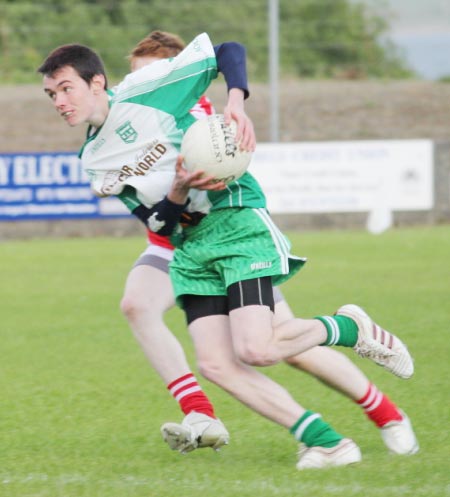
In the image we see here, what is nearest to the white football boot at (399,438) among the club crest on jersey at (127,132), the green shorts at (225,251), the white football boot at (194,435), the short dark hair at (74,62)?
the white football boot at (194,435)

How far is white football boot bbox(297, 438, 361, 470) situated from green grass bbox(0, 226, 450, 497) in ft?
0.19

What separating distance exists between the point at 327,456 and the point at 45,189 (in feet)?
39.6

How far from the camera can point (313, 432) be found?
4703mm

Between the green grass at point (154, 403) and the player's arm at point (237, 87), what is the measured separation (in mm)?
1306

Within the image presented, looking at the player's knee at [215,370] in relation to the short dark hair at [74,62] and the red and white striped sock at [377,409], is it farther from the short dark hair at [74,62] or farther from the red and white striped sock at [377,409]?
the short dark hair at [74,62]

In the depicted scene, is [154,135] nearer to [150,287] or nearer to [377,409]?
[150,287]

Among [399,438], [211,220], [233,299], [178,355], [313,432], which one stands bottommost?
[399,438]

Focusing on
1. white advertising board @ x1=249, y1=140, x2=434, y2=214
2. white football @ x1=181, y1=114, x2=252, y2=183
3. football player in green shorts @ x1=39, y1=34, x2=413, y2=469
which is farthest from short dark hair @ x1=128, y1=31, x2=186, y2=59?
white advertising board @ x1=249, y1=140, x2=434, y2=214


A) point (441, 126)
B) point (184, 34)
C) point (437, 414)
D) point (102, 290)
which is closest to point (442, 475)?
point (437, 414)

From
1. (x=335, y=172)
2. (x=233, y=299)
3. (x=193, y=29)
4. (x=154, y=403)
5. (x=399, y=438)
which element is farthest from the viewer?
(x=193, y=29)

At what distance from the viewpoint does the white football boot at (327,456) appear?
4.69 meters

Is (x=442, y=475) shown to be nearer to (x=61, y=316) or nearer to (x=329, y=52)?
(x=61, y=316)

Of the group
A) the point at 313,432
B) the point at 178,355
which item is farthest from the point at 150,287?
the point at 313,432

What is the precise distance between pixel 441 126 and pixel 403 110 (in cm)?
86
